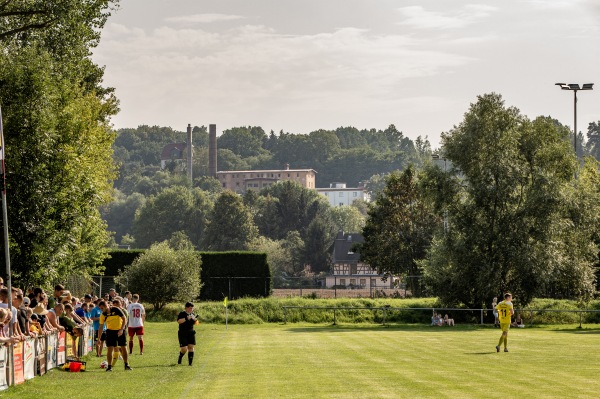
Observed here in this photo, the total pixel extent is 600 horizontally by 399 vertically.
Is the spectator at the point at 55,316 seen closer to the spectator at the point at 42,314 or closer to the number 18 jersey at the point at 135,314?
the spectator at the point at 42,314

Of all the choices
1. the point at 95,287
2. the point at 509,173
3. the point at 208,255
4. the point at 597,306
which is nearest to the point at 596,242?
the point at 597,306

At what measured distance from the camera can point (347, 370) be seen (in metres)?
28.0

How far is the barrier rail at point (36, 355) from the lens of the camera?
76.1ft

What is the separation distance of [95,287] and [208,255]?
15.2 meters

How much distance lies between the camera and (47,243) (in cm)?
4012

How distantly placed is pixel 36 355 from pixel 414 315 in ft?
129

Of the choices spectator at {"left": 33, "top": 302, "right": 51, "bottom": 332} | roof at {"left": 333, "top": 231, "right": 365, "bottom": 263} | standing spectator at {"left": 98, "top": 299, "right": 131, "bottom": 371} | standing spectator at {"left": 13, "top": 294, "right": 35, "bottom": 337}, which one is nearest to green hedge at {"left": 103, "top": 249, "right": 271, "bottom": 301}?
standing spectator at {"left": 98, "top": 299, "right": 131, "bottom": 371}

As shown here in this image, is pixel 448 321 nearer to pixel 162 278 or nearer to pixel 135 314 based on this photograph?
pixel 162 278

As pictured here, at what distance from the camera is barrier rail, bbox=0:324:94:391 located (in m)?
23.2

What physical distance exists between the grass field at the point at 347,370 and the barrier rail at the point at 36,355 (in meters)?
0.31

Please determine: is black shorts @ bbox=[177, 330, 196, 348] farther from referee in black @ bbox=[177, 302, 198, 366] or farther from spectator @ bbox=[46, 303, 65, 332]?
spectator @ bbox=[46, 303, 65, 332]

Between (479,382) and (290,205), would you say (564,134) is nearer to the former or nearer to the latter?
(479,382)

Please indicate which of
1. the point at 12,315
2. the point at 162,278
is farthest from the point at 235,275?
the point at 12,315

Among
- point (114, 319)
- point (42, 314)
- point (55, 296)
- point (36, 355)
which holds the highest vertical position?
point (55, 296)
